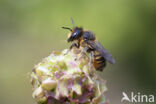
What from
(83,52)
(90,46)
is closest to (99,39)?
(90,46)

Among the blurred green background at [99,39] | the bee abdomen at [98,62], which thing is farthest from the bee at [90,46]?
the blurred green background at [99,39]

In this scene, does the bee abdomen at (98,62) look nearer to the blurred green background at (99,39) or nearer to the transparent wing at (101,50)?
the transparent wing at (101,50)

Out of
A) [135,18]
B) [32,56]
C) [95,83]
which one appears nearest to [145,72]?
[135,18]

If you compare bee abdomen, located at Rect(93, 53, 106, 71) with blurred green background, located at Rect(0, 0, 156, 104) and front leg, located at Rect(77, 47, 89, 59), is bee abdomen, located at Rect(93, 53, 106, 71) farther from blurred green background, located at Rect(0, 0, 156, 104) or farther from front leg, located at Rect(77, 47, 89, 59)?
blurred green background, located at Rect(0, 0, 156, 104)

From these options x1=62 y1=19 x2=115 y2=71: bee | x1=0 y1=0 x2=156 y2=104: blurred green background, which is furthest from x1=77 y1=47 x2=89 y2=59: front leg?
x1=0 y1=0 x2=156 y2=104: blurred green background

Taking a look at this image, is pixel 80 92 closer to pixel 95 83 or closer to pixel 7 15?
pixel 95 83

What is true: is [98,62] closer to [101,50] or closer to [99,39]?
[101,50]
